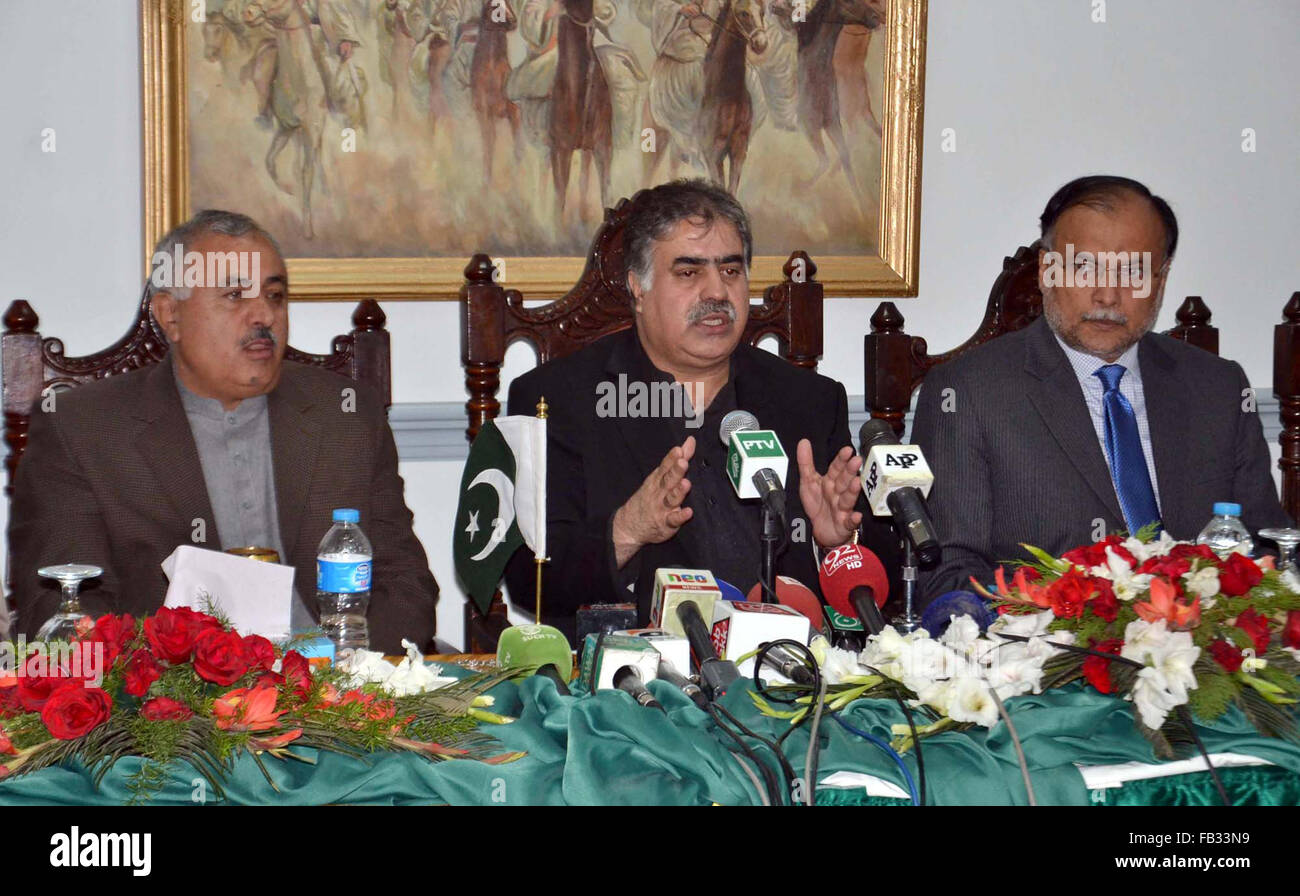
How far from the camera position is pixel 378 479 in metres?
2.85

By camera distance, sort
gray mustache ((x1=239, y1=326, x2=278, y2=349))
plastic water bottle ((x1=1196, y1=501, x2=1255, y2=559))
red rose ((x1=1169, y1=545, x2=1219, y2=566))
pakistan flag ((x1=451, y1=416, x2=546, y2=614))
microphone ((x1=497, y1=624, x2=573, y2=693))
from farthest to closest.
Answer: gray mustache ((x1=239, y1=326, x2=278, y2=349))
pakistan flag ((x1=451, y1=416, x2=546, y2=614))
plastic water bottle ((x1=1196, y1=501, x2=1255, y2=559))
microphone ((x1=497, y1=624, x2=573, y2=693))
red rose ((x1=1169, y1=545, x2=1219, y2=566))

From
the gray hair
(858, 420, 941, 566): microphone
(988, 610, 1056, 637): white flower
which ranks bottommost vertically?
(988, 610, 1056, 637): white flower

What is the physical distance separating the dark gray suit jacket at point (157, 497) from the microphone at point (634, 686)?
884 millimetres

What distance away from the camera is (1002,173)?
393 centimetres

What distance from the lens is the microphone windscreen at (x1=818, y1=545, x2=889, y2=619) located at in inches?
82.4

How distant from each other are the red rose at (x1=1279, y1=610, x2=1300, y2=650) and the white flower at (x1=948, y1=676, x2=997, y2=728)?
42 cm

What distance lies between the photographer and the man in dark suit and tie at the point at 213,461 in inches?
102

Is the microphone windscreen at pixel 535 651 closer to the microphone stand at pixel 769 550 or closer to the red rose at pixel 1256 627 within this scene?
the microphone stand at pixel 769 550

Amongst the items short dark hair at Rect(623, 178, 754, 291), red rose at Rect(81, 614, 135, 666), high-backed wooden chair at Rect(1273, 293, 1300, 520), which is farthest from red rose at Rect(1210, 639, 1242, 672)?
high-backed wooden chair at Rect(1273, 293, 1300, 520)

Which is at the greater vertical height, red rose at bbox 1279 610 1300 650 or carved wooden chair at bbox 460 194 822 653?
carved wooden chair at bbox 460 194 822 653

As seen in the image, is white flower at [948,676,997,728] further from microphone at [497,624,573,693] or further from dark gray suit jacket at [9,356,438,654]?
dark gray suit jacket at [9,356,438,654]

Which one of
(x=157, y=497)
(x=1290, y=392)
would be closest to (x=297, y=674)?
(x=157, y=497)

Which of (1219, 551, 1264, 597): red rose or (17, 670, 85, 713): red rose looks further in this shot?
(1219, 551, 1264, 597): red rose
